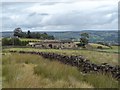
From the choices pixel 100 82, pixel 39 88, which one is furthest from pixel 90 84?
pixel 39 88

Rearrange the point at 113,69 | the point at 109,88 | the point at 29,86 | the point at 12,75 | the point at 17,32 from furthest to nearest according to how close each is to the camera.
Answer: the point at 17,32
the point at 113,69
the point at 12,75
the point at 109,88
the point at 29,86

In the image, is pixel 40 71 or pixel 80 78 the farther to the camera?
pixel 40 71

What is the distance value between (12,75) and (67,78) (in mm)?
1775

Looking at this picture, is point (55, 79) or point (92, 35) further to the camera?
point (92, 35)

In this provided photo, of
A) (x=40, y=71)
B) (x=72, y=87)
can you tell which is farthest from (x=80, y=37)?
(x=72, y=87)

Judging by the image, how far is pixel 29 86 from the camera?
28.9ft

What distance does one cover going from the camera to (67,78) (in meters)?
11.0

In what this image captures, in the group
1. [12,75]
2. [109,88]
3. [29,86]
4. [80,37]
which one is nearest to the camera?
[29,86]

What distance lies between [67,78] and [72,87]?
1.79 m

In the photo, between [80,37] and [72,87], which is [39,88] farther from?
[80,37]

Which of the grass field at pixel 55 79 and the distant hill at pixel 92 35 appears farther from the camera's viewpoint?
the distant hill at pixel 92 35

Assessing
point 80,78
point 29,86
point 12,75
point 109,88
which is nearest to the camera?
point 29,86

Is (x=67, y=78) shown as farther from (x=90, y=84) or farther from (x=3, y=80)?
(x=3, y=80)

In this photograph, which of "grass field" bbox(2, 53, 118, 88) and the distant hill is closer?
"grass field" bbox(2, 53, 118, 88)
